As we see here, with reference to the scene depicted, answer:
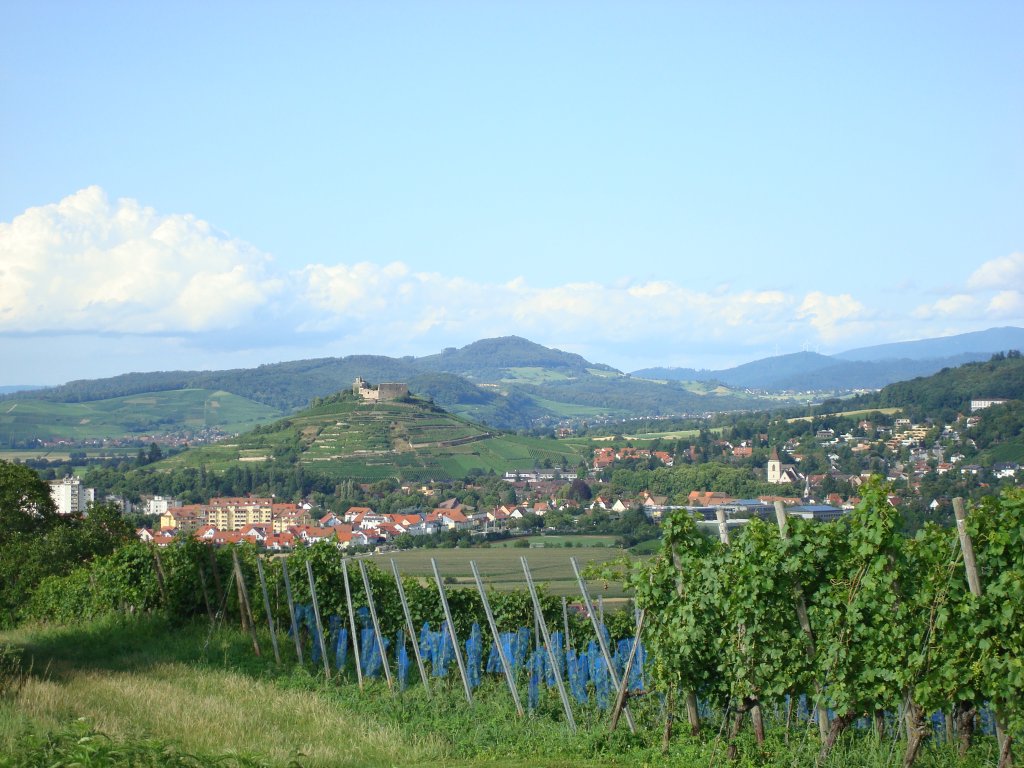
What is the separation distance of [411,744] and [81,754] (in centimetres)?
333

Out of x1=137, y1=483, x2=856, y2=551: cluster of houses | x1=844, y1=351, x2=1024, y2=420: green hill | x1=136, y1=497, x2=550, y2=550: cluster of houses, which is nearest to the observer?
x1=136, y1=497, x2=550, y2=550: cluster of houses

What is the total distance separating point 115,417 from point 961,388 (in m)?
138

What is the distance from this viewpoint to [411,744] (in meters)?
9.51

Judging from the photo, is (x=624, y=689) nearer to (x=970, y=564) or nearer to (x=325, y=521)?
(x=970, y=564)

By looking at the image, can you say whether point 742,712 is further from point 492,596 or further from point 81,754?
point 492,596

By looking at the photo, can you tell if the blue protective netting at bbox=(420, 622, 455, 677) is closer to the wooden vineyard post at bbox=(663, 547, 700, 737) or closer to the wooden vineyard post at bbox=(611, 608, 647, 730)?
the wooden vineyard post at bbox=(611, 608, 647, 730)

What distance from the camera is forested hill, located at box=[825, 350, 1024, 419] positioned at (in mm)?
78062

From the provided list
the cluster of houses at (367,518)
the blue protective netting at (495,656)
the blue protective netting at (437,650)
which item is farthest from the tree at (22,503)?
the cluster of houses at (367,518)

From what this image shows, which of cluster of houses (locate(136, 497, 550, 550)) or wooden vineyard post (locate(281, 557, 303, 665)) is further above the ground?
wooden vineyard post (locate(281, 557, 303, 665))

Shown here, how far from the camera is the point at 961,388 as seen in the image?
86438 mm

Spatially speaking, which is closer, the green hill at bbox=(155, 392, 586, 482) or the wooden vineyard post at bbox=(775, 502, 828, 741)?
the wooden vineyard post at bbox=(775, 502, 828, 741)

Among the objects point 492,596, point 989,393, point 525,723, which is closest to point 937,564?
point 525,723

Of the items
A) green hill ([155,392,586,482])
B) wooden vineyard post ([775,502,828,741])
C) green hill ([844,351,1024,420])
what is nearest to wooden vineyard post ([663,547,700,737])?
wooden vineyard post ([775,502,828,741])

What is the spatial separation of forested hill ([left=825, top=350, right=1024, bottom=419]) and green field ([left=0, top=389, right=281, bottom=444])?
4467 inches
